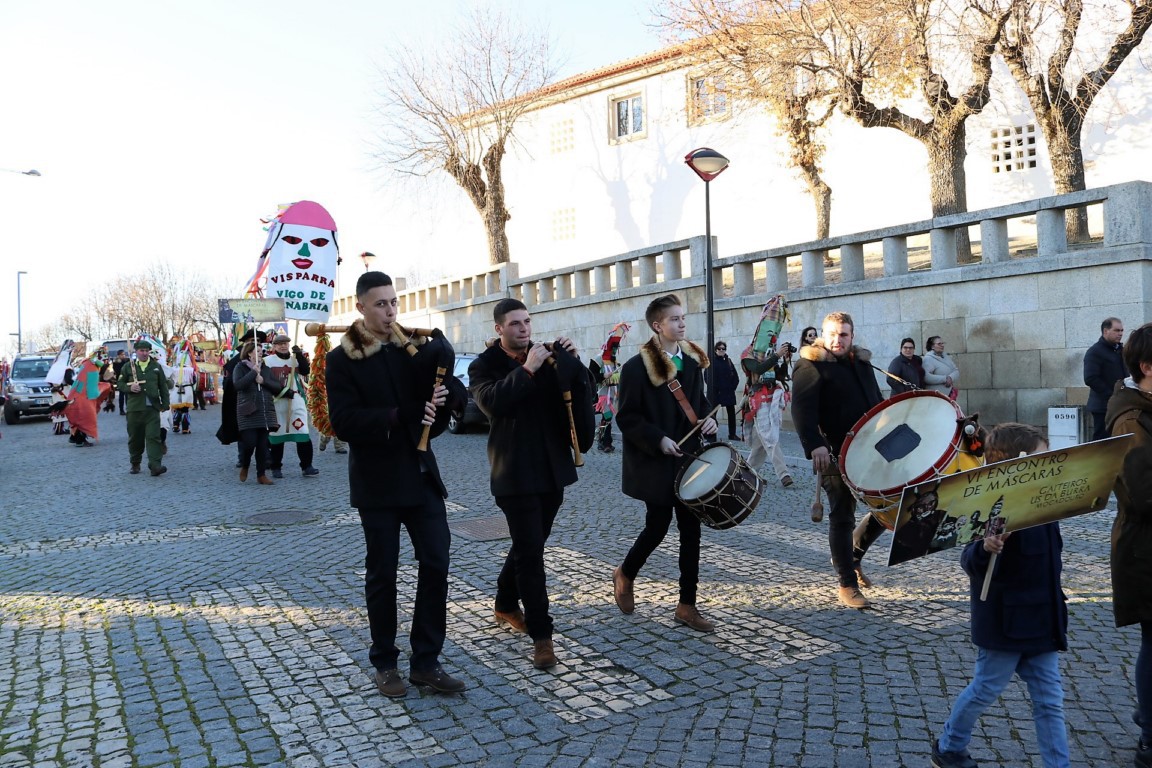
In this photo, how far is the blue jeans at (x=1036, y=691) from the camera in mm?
3320

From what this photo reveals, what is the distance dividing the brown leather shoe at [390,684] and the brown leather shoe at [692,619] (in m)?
1.66

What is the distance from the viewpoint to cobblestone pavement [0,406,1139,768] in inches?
155

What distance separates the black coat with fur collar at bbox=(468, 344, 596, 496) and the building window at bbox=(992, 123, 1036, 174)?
2358cm

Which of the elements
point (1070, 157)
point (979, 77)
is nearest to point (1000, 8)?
point (979, 77)

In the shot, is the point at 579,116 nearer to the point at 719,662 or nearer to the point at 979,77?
the point at 979,77

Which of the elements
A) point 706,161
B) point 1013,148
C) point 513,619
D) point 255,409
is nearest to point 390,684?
point 513,619

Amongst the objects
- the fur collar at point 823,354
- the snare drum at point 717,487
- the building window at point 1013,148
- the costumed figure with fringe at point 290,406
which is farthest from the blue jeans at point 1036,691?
the building window at point 1013,148

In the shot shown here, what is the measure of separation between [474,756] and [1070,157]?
59.2 ft

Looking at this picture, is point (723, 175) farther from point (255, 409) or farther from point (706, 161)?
point (255, 409)

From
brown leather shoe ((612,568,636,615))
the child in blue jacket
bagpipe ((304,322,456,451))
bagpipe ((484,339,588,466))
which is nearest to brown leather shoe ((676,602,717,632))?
brown leather shoe ((612,568,636,615))

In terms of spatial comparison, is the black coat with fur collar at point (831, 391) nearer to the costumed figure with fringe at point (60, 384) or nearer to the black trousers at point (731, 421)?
the black trousers at point (731, 421)

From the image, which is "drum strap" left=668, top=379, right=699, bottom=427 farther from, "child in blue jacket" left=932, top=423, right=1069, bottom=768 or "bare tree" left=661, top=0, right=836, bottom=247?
"bare tree" left=661, top=0, right=836, bottom=247

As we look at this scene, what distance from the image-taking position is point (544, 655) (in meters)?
4.83

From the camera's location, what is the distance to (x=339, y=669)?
4.90m
